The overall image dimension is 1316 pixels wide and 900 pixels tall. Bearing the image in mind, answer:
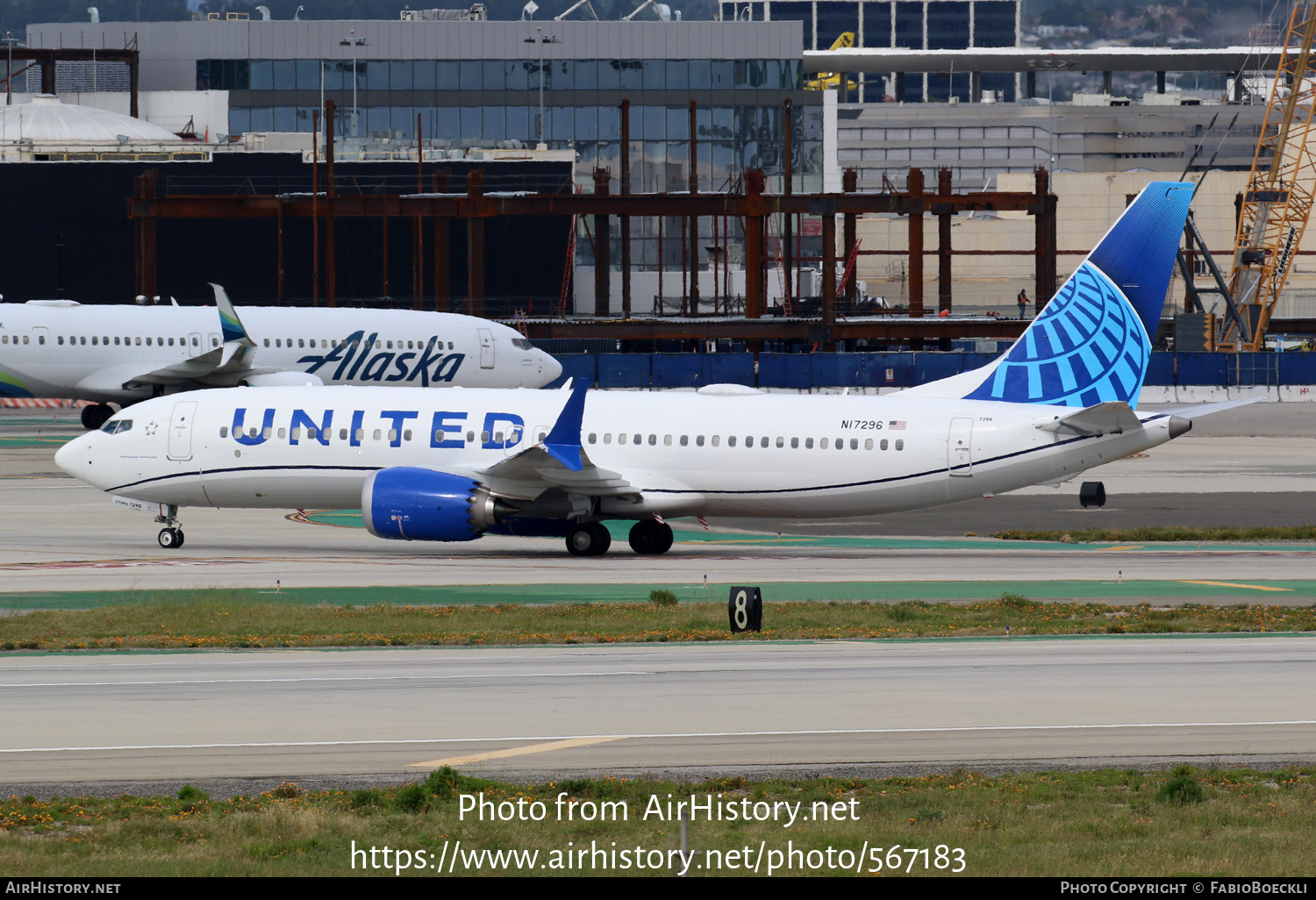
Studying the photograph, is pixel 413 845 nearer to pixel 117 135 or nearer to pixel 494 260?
pixel 494 260

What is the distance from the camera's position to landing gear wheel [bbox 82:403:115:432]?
6906 centimetres

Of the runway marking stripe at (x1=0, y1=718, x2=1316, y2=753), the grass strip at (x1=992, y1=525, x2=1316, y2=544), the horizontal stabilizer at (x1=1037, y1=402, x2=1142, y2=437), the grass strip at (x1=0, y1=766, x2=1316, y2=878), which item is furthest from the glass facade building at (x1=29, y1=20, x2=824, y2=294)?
the grass strip at (x1=0, y1=766, x2=1316, y2=878)

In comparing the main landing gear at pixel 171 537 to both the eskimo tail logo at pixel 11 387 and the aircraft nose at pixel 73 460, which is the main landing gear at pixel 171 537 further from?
the eskimo tail logo at pixel 11 387

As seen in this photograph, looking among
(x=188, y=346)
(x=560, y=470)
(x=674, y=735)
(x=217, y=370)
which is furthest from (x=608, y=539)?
(x=188, y=346)

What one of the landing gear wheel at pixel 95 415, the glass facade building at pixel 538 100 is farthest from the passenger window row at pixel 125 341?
the glass facade building at pixel 538 100

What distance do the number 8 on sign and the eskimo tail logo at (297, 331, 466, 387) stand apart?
44.8 meters

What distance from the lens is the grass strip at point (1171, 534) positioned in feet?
131

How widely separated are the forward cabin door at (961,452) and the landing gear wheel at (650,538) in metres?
6.63

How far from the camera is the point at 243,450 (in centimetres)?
3794

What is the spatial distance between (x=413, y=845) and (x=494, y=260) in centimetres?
10287

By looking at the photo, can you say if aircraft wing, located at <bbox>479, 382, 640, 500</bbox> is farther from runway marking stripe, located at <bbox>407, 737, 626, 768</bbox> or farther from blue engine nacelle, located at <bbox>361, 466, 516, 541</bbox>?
runway marking stripe, located at <bbox>407, 737, 626, 768</bbox>

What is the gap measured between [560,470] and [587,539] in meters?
2.05

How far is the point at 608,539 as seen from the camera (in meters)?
37.6

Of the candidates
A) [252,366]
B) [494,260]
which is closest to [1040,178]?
[494,260]
